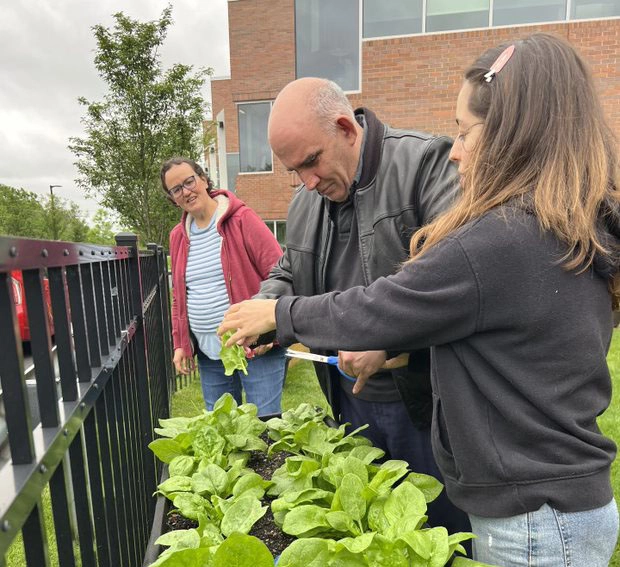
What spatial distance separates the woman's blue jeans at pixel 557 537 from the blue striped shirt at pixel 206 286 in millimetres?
2140

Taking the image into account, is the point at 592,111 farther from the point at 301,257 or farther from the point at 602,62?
the point at 602,62

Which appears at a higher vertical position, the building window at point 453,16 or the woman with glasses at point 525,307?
the building window at point 453,16

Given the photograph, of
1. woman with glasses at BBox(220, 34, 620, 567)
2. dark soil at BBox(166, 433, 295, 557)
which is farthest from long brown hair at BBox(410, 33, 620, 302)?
dark soil at BBox(166, 433, 295, 557)

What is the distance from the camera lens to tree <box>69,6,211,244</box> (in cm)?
980

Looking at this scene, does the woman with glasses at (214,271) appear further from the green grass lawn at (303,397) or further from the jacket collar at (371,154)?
the jacket collar at (371,154)

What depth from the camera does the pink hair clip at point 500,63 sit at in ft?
3.84

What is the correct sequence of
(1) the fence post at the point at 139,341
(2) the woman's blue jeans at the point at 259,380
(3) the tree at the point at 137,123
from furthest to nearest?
(3) the tree at the point at 137,123
(2) the woman's blue jeans at the point at 259,380
(1) the fence post at the point at 139,341

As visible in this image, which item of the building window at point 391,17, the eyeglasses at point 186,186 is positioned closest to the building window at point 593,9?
the building window at point 391,17

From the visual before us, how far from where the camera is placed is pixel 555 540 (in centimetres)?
117

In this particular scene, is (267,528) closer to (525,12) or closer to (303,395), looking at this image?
(303,395)

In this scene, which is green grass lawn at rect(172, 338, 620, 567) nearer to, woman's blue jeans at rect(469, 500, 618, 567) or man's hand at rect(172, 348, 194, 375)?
man's hand at rect(172, 348, 194, 375)

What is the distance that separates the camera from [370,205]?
185cm

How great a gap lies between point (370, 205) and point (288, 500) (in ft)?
3.42

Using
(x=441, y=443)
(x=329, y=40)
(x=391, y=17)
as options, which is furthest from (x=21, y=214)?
(x=441, y=443)
